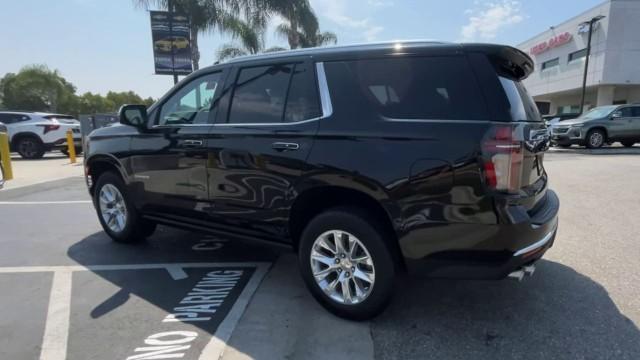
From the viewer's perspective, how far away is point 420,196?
106 inches

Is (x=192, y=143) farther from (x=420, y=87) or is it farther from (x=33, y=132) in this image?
(x=33, y=132)

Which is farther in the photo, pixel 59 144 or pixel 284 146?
pixel 59 144

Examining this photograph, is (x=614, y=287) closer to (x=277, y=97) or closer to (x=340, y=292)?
(x=340, y=292)

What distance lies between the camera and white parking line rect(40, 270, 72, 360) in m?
2.77

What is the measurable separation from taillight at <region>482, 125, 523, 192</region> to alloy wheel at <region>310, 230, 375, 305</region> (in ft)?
3.14

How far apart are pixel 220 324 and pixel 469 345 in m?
1.72

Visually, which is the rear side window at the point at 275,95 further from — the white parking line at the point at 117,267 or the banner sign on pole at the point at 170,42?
the banner sign on pole at the point at 170,42

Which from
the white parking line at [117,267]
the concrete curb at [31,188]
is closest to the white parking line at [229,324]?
the white parking line at [117,267]

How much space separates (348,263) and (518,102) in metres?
1.61

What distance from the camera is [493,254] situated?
262 centimetres

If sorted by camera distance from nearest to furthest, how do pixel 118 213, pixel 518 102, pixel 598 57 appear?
pixel 518 102 < pixel 118 213 < pixel 598 57

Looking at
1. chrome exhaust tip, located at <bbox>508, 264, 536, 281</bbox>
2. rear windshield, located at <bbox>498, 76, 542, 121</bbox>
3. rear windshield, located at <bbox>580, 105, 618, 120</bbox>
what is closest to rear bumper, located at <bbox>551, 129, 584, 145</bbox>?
rear windshield, located at <bbox>580, 105, 618, 120</bbox>

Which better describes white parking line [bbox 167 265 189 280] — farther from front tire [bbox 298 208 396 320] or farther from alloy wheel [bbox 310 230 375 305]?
alloy wheel [bbox 310 230 375 305]

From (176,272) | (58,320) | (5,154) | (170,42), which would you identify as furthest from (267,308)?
(170,42)
